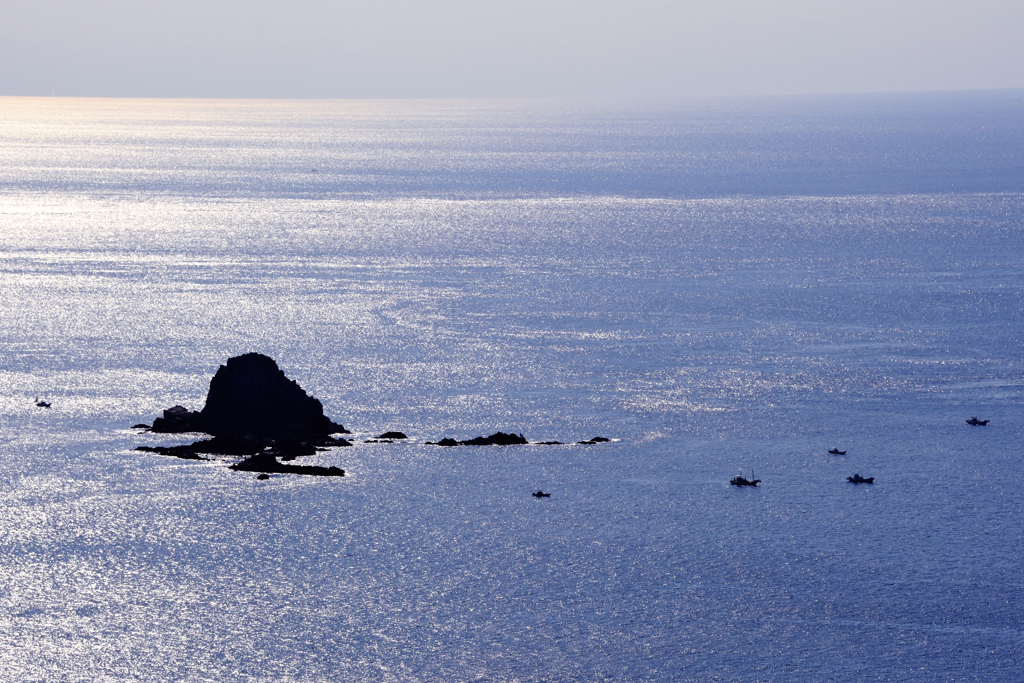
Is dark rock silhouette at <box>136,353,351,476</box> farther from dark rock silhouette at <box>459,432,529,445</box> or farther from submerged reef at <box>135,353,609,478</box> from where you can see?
dark rock silhouette at <box>459,432,529,445</box>

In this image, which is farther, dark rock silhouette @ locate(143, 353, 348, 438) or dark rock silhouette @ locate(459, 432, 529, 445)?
dark rock silhouette @ locate(459, 432, 529, 445)

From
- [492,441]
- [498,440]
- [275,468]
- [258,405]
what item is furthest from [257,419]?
[498,440]

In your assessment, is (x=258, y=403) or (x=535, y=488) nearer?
(x=535, y=488)

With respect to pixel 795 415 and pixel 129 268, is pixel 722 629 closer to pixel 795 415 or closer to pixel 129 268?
pixel 795 415

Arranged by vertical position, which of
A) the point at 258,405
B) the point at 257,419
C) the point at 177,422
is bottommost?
the point at 177,422

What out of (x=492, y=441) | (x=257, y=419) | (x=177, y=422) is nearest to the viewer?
(x=257, y=419)

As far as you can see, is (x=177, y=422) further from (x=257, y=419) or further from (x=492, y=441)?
(x=492, y=441)

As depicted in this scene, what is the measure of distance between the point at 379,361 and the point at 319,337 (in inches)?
397

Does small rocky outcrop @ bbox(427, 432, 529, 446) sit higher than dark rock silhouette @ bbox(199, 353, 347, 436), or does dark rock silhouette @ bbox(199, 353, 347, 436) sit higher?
dark rock silhouette @ bbox(199, 353, 347, 436)

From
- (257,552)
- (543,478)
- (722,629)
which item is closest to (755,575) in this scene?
(722,629)

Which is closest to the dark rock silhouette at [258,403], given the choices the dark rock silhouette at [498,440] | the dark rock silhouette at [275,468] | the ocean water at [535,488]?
the ocean water at [535,488]

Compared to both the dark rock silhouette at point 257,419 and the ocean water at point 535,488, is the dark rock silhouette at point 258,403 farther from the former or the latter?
the ocean water at point 535,488

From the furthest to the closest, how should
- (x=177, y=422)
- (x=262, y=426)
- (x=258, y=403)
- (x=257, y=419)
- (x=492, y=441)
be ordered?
(x=177, y=422) → (x=492, y=441) → (x=262, y=426) → (x=257, y=419) → (x=258, y=403)

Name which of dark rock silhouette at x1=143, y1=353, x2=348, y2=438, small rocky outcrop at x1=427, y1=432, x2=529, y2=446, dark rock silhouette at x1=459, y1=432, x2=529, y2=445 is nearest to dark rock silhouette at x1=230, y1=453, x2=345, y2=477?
dark rock silhouette at x1=143, y1=353, x2=348, y2=438
